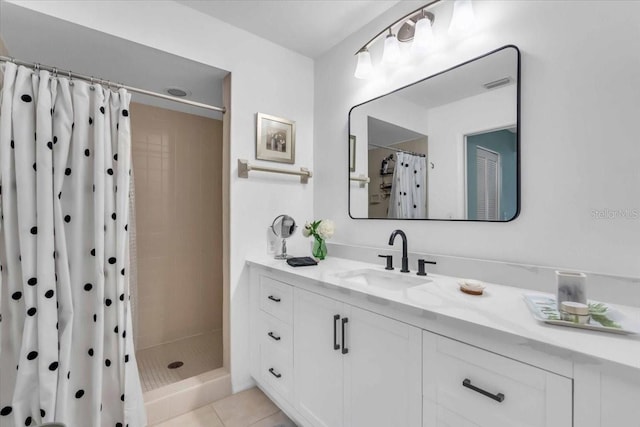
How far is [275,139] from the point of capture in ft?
6.83

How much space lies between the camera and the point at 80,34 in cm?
149

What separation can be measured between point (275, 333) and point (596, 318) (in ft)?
4.70

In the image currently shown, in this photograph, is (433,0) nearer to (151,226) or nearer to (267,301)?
(267,301)

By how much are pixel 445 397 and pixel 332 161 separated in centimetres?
162

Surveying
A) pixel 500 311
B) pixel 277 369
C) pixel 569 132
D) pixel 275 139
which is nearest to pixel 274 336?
pixel 277 369

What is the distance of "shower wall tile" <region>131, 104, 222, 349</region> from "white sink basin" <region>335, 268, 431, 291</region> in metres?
1.72

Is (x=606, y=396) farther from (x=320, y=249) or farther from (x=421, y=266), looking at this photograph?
(x=320, y=249)

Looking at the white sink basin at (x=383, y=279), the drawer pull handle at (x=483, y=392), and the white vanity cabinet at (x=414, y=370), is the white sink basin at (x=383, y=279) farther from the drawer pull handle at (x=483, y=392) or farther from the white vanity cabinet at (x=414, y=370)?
the drawer pull handle at (x=483, y=392)

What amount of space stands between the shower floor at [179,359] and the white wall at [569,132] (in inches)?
76.0

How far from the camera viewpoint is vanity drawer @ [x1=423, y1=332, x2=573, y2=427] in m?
0.70

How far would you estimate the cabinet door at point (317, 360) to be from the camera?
1.27 meters

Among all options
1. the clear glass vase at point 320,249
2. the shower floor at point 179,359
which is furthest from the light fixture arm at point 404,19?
the shower floor at point 179,359

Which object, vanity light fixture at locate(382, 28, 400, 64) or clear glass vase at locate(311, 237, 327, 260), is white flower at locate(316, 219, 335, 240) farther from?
vanity light fixture at locate(382, 28, 400, 64)

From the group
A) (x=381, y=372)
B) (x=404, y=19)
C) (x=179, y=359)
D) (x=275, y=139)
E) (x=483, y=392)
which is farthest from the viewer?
(x=179, y=359)
